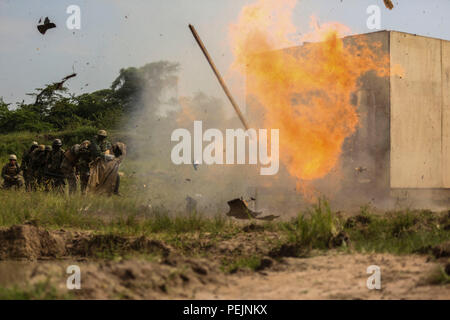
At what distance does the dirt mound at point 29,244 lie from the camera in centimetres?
757

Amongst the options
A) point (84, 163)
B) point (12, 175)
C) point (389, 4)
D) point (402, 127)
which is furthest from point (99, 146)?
point (389, 4)

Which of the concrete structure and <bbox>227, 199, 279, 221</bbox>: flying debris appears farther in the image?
the concrete structure

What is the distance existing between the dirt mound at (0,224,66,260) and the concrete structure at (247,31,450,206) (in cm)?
697

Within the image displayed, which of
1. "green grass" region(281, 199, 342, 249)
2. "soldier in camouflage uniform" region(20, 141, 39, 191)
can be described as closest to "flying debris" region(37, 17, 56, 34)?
"soldier in camouflage uniform" region(20, 141, 39, 191)

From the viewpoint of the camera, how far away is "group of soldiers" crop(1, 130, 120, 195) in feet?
42.9

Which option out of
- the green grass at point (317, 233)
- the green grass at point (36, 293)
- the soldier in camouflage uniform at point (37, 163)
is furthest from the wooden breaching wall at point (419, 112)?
the soldier in camouflage uniform at point (37, 163)

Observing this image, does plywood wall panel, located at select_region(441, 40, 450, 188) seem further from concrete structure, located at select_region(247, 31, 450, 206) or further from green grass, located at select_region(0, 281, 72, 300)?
green grass, located at select_region(0, 281, 72, 300)

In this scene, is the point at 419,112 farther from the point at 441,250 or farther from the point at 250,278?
the point at 250,278

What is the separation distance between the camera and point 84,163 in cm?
1316

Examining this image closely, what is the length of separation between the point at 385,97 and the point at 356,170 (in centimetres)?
173

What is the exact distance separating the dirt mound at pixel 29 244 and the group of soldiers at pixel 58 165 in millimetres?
4408

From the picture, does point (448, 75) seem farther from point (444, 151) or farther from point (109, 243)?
point (109, 243)

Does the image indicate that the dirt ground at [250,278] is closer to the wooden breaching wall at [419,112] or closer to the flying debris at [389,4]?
the flying debris at [389,4]

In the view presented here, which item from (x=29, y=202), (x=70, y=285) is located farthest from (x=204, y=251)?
(x=29, y=202)
